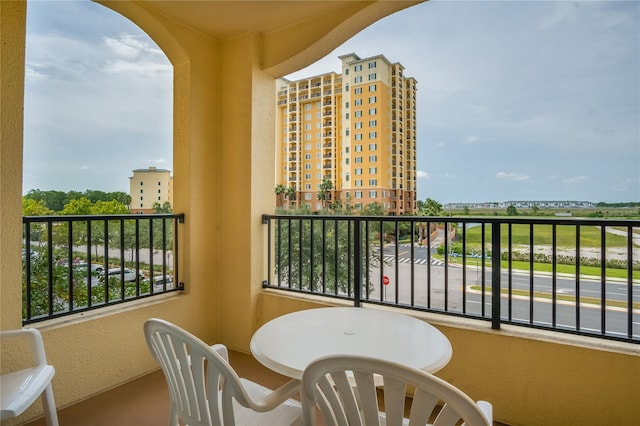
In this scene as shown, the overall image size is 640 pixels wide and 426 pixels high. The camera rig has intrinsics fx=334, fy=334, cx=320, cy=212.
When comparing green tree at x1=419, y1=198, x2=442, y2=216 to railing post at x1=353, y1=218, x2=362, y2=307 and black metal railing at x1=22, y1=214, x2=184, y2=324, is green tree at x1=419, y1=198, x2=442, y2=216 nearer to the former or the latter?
railing post at x1=353, y1=218, x2=362, y2=307

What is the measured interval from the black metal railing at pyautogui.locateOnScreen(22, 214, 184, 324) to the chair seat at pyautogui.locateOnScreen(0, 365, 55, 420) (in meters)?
0.58

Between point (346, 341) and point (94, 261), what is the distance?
6.50ft

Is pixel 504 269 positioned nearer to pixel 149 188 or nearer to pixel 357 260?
pixel 357 260

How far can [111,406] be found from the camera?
2121 millimetres

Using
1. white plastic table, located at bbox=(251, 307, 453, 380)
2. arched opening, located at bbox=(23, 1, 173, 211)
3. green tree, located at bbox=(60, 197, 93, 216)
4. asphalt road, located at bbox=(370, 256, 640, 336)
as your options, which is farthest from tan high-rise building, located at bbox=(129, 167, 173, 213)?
asphalt road, located at bbox=(370, 256, 640, 336)

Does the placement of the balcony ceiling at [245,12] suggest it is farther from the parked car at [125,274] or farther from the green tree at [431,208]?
the parked car at [125,274]

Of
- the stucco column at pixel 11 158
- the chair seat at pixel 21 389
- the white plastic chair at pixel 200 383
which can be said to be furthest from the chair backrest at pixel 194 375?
the stucco column at pixel 11 158

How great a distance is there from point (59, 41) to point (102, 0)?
0.43 metres

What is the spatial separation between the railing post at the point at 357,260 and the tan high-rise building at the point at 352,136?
0.39 m

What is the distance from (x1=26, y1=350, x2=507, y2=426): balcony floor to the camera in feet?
6.44

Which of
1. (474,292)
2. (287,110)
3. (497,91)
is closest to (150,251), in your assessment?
(287,110)

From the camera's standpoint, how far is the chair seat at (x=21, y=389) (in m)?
1.33

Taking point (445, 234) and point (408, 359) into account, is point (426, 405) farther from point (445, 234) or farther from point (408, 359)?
point (445, 234)

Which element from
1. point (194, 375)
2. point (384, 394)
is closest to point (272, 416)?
point (194, 375)
